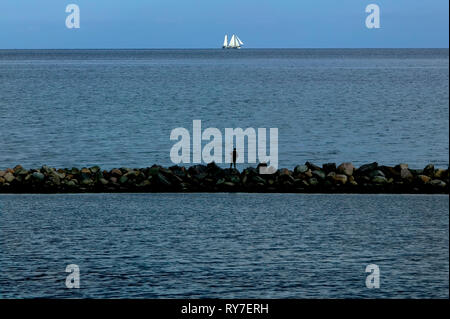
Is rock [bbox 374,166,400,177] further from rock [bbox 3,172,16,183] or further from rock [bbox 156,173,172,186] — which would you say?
rock [bbox 3,172,16,183]

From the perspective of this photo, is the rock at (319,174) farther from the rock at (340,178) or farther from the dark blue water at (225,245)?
the dark blue water at (225,245)

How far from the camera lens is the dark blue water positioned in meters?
16.7

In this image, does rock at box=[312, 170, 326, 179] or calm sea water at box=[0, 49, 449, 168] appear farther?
calm sea water at box=[0, 49, 449, 168]

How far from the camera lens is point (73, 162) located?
1619 inches

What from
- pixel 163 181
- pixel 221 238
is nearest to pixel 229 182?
pixel 163 181

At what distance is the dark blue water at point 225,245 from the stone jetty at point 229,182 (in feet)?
4.65

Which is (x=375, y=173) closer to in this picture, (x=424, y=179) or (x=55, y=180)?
(x=424, y=179)

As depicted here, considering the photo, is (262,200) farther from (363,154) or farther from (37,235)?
(363,154)

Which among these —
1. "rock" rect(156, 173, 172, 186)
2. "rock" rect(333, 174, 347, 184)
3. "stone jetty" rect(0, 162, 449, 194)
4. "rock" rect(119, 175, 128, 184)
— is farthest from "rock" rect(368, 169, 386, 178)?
"rock" rect(119, 175, 128, 184)

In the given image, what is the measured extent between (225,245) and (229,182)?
389 inches

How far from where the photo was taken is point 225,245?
20.2 m

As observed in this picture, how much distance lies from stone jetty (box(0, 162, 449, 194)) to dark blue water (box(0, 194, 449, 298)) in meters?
1.42

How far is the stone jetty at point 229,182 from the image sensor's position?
29.7 meters
